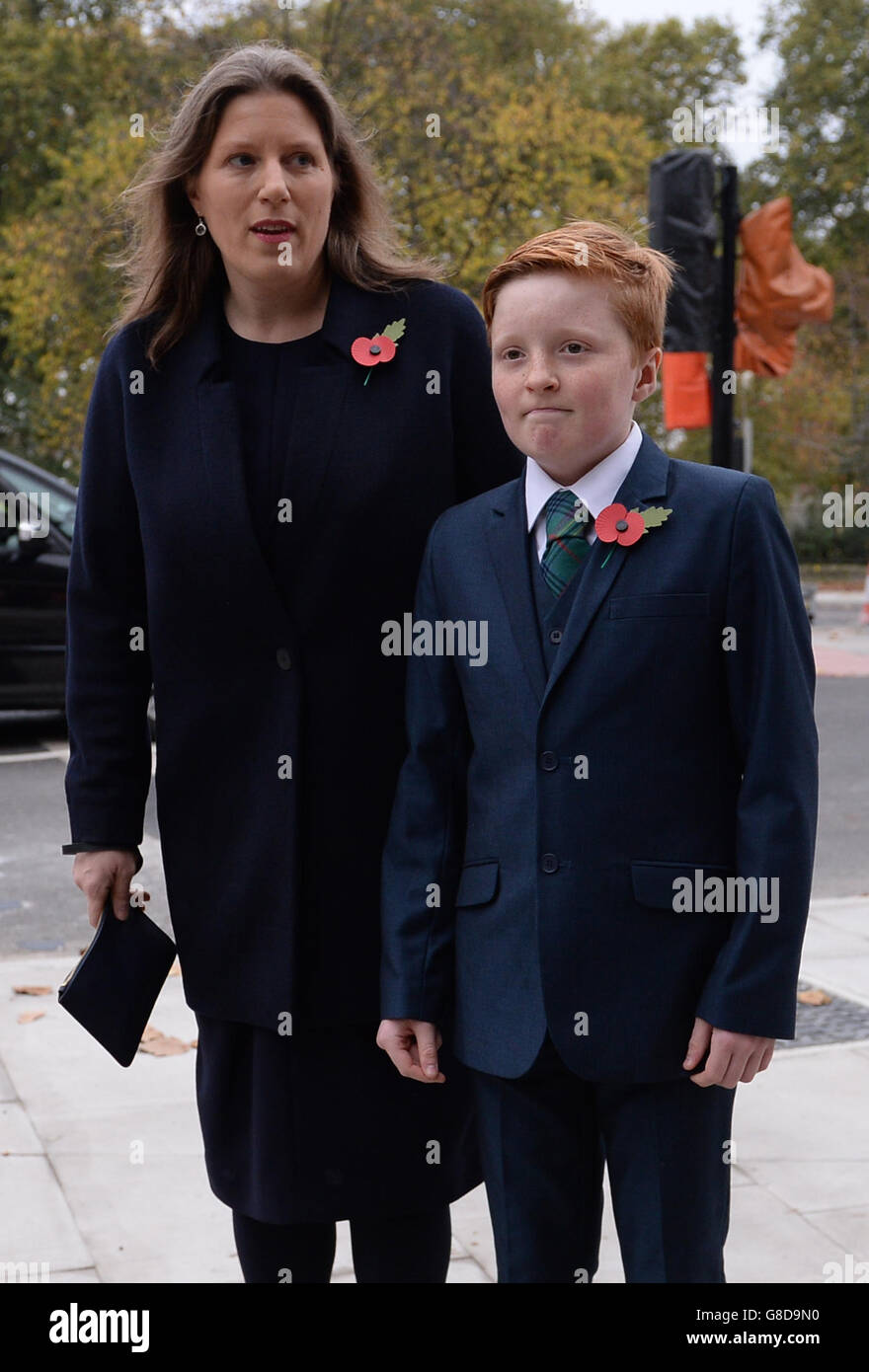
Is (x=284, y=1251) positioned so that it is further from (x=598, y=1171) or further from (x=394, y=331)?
(x=394, y=331)

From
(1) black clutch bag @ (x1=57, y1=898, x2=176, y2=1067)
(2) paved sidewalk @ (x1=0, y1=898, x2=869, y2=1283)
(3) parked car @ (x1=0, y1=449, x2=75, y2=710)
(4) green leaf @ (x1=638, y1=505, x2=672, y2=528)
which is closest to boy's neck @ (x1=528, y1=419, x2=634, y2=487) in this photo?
(4) green leaf @ (x1=638, y1=505, x2=672, y2=528)

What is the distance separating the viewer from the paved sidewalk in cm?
323

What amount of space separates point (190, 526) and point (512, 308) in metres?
0.59

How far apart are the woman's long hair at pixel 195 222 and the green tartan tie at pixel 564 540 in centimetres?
52

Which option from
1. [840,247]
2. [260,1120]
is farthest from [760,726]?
[840,247]

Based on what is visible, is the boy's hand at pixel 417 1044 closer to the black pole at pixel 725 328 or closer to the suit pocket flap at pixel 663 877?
the suit pocket flap at pixel 663 877

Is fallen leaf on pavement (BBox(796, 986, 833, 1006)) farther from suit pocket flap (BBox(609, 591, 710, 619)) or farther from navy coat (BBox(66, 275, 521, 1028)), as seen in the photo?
suit pocket flap (BBox(609, 591, 710, 619))

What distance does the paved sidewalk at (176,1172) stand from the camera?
3229 mm

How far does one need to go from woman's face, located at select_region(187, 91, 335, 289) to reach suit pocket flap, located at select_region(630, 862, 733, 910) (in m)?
0.98

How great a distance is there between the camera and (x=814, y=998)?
16.4 ft

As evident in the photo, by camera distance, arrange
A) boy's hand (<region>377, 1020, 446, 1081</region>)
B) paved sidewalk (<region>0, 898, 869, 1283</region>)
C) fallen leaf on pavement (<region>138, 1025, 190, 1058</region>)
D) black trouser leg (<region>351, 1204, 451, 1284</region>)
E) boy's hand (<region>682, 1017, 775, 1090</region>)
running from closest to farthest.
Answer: boy's hand (<region>682, 1017, 775, 1090</region>) → boy's hand (<region>377, 1020, 446, 1081</region>) → black trouser leg (<region>351, 1204, 451, 1284</region>) → paved sidewalk (<region>0, 898, 869, 1283</region>) → fallen leaf on pavement (<region>138, 1025, 190, 1058</region>)

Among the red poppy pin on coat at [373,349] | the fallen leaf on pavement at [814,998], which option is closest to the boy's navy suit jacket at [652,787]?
the red poppy pin on coat at [373,349]

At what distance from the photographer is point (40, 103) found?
89.1 feet
